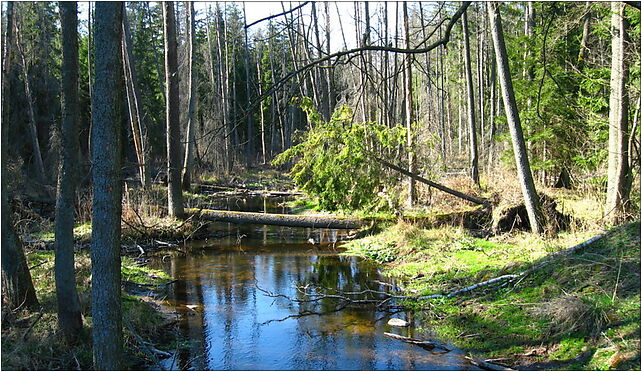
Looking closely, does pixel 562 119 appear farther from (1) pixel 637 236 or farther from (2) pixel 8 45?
(2) pixel 8 45

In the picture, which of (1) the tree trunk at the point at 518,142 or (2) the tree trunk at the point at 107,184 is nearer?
(2) the tree trunk at the point at 107,184

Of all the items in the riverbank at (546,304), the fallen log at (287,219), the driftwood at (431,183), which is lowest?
the riverbank at (546,304)

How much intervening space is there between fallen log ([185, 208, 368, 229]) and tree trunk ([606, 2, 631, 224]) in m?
6.70

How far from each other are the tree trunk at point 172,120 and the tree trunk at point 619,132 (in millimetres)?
11047

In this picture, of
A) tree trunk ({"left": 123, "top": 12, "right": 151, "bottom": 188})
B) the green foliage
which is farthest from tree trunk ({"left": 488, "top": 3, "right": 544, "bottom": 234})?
tree trunk ({"left": 123, "top": 12, "right": 151, "bottom": 188})

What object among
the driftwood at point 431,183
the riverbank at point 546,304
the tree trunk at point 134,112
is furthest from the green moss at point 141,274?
the tree trunk at point 134,112

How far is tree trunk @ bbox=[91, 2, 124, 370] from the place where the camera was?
4465 mm

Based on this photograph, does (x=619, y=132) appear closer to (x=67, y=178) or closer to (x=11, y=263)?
(x=67, y=178)

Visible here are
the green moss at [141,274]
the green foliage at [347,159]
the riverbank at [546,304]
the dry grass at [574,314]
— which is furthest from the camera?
the green foliage at [347,159]

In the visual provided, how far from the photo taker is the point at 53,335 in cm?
633

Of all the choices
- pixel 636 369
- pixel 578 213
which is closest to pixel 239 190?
pixel 578 213

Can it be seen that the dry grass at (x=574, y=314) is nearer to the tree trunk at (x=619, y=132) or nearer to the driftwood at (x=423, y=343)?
the driftwood at (x=423, y=343)

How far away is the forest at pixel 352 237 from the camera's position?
4.76 metres

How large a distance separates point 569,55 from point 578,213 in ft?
23.6
